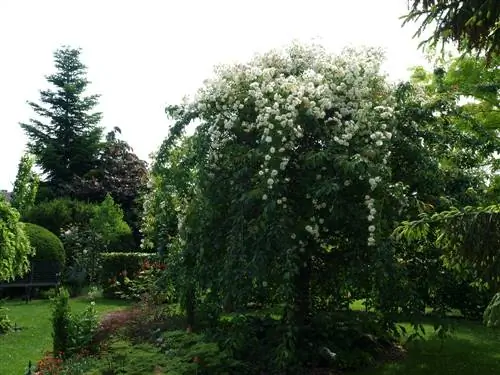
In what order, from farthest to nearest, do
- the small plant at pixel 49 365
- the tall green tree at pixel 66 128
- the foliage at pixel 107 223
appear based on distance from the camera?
the tall green tree at pixel 66 128 < the foliage at pixel 107 223 < the small plant at pixel 49 365

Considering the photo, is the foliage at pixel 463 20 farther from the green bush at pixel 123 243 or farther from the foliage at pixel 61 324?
the green bush at pixel 123 243

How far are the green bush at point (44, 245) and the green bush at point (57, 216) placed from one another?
3293 mm

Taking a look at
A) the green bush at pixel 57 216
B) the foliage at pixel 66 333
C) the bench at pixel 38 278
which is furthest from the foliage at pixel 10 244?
the green bush at pixel 57 216

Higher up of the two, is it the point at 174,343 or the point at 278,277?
the point at 278,277

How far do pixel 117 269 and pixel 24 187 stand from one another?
8656 mm

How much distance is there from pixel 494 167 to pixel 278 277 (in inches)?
257

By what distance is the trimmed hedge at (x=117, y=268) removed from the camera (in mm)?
15305

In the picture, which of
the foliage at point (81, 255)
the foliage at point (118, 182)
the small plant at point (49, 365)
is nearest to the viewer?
the small plant at point (49, 365)

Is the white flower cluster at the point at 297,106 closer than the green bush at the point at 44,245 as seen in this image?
Yes

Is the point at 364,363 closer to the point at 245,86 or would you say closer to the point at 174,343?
the point at 174,343

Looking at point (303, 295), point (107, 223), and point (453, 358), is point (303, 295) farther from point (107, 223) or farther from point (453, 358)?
point (107, 223)

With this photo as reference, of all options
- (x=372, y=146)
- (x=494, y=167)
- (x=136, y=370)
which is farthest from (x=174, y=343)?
(x=494, y=167)

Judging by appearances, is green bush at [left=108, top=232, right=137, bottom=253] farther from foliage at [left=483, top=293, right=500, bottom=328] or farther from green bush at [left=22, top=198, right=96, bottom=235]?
foliage at [left=483, top=293, right=500, bottom=328]

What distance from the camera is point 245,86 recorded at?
7.33 metres
